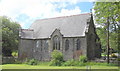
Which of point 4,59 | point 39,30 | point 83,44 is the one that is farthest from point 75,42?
point 4,59

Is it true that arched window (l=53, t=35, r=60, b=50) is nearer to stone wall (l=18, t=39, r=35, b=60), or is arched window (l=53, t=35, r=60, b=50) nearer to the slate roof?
the slate roof

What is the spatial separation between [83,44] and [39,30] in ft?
40.5

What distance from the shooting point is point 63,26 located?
3916 centimetres

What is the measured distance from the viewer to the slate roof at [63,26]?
36469 millimetres

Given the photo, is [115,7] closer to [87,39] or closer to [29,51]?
[87,39]

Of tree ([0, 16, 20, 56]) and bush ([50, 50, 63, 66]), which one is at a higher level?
tree ([0, 16, 20, 56])

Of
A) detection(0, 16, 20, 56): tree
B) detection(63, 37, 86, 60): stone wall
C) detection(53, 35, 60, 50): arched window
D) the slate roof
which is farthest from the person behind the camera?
detection(0, 16, 20, 56): tree

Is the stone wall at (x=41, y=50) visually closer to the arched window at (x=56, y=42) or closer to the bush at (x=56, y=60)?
the arched window at (x=56, y=42)

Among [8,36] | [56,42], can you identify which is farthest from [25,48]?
[56,42]

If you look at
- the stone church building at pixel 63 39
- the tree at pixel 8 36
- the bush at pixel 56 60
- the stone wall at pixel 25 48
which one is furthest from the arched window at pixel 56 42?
the tree at pixel 8 36

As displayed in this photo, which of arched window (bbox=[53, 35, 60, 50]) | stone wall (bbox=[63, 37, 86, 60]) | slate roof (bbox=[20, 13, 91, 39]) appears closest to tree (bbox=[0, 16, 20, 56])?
slate roof (bbox=[20, 13, 91, 39])

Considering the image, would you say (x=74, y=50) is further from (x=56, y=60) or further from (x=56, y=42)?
(x=56, y=60)

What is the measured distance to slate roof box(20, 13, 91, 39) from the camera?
36.5 meters

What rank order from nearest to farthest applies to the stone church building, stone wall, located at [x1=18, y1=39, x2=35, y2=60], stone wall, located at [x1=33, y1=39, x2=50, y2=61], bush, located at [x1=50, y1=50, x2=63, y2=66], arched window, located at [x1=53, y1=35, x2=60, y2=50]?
bush, located at [x1=50, y1=50, x2=63, y2=66], the stone church building, arched window, located at [x1=53, y1=35, x2=60, y2=50], stone wall, located at [x1=33, y1=39, x2=50, y2=61], stone wall, located at [x1=18, y1=39, x2=35, y2=60]
